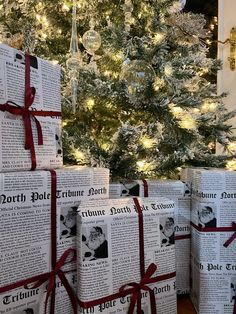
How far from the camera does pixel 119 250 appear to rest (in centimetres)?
78

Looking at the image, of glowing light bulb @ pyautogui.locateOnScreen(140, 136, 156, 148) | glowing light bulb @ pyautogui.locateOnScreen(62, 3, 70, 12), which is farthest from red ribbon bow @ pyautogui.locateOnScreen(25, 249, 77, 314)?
glowing light bulb @ pyautogui.locateOnScreen(62, 3, 70, 12)

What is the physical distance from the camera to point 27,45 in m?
1.16

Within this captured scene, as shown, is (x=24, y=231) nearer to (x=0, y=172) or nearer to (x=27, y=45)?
(x=0, y=172)

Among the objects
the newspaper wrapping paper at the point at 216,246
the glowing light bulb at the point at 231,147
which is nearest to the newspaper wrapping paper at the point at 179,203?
the newspaper wrapping paper at the point at 216,246

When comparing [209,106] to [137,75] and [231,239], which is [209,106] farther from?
[231,239]

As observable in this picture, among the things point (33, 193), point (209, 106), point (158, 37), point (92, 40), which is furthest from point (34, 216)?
point (209, 106)

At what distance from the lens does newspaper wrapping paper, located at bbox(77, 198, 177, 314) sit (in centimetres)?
75

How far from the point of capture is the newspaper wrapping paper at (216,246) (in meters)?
0.91

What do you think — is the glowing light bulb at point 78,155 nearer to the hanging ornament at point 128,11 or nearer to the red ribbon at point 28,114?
the red ribbon at point 28,114

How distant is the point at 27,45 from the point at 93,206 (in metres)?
0.68

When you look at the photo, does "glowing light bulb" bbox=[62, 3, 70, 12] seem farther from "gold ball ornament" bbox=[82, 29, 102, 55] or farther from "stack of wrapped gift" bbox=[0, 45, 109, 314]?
"stack of wrapped gift" bbox=[0, 45, 109, 314]

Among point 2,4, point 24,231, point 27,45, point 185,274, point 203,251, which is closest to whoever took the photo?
point 24,231

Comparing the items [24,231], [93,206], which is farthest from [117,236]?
[24,231]

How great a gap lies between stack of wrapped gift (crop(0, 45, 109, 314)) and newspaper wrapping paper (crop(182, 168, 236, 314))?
0.31 meters
